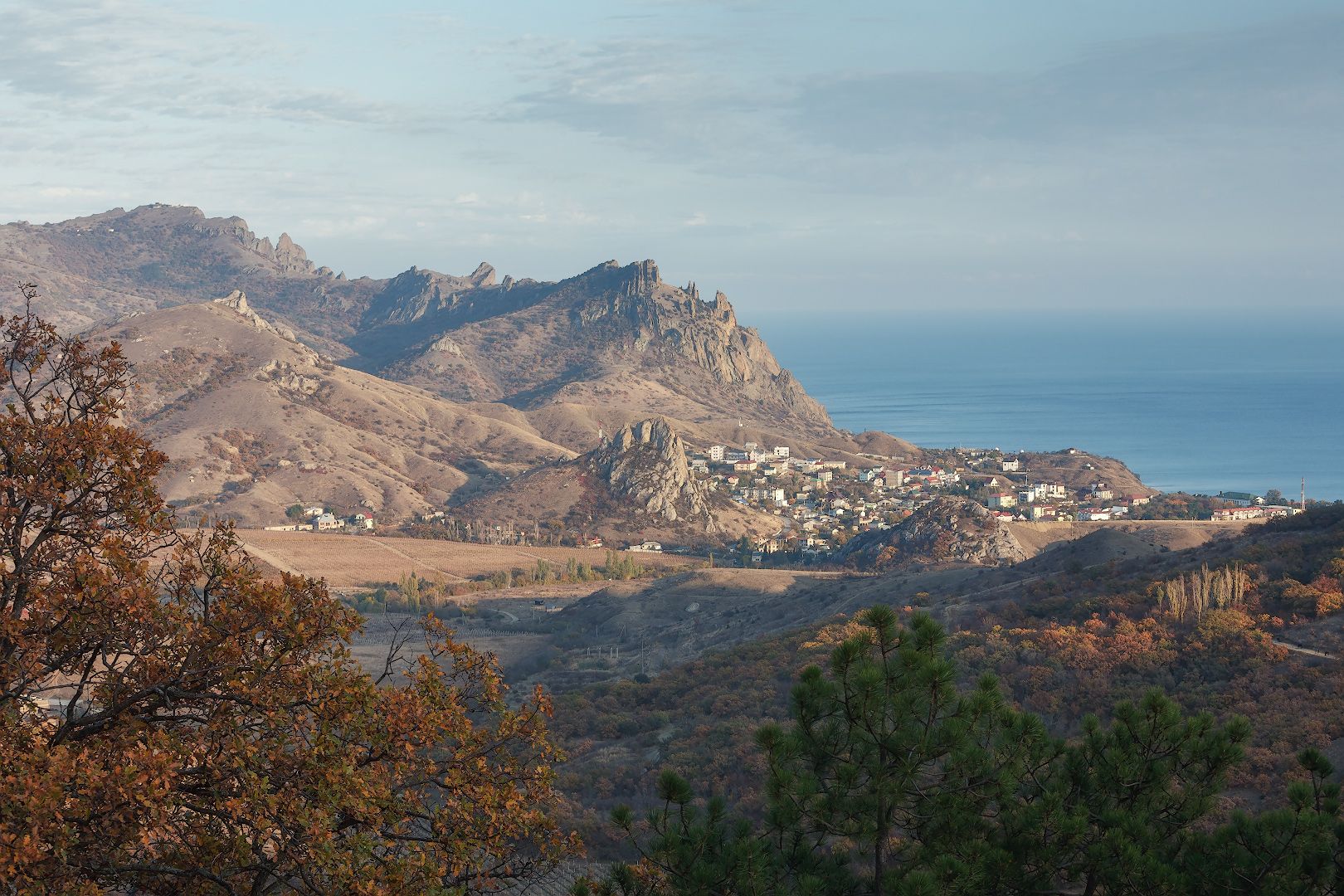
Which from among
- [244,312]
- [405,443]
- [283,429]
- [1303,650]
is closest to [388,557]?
[283,429]

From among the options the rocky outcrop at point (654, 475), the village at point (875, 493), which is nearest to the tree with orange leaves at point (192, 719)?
the village at point (875, 493)

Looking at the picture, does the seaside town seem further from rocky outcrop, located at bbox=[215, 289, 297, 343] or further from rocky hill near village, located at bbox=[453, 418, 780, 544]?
rocky outcrop, located at bbox=[215, 289, 297, 343]

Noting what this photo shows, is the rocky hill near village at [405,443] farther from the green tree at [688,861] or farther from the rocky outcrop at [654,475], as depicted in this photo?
the green tree at [688,861]

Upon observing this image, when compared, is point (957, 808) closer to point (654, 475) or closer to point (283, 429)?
point (654, 475)

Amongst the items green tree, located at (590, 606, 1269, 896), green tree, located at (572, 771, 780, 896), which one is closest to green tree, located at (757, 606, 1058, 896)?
green tree, located at (590, 606, 1269, 896)

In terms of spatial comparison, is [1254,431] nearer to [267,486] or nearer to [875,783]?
[267,486]
